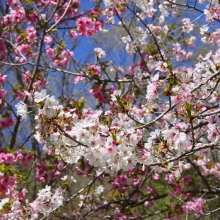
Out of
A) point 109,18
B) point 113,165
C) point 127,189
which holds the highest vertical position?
point 109,18

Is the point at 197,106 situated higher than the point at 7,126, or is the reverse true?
the point at 7,126

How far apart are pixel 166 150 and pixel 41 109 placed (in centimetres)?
70

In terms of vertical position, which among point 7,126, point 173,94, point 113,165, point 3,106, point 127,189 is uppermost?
point 3,106

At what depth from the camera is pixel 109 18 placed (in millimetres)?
4527

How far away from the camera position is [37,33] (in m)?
4.99

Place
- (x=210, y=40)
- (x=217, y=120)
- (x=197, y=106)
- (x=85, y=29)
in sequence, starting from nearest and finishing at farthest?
(x=217, y=120), (x=197, y=106), (x=210, y=40), (x=85, y=29)

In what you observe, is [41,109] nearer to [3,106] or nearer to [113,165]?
[113,165]

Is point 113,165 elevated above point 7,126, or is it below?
below

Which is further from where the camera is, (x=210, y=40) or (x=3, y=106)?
(x=3, y=106)

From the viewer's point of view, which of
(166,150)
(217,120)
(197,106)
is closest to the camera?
(166,150)

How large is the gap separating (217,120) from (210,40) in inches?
65.1

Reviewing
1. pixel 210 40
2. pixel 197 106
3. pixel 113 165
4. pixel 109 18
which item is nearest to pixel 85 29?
pixel 109 18

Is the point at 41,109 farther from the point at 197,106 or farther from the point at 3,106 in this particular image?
the point at 3,106

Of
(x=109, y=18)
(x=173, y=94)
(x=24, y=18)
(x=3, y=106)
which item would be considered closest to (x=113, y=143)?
(x=173, y=94)
